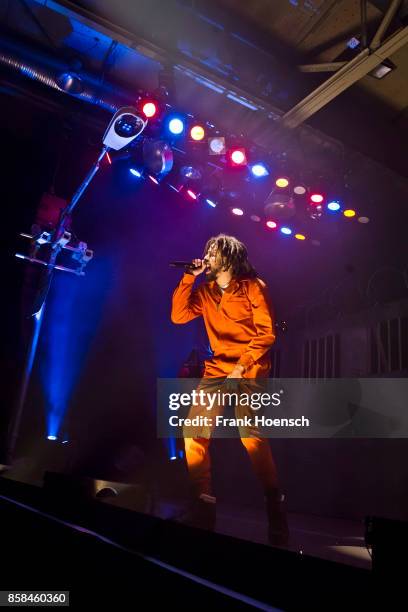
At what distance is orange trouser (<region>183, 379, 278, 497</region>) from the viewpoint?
8.57ft

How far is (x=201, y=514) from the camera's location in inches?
94.4

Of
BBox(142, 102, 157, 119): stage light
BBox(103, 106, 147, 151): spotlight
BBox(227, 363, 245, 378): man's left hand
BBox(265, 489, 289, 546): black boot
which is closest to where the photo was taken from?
BBox(265, 489, 289, 546): black boot

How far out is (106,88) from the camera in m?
4.98

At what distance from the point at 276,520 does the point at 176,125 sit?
4059mm

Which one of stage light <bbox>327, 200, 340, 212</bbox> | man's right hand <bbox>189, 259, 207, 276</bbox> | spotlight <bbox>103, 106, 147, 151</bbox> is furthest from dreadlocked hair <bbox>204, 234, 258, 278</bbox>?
stage light <bbox>327, 200, 340, 212</bbox>

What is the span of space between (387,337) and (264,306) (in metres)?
2.85

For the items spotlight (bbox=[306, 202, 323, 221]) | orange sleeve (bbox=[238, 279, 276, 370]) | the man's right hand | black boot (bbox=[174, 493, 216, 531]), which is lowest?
black boot (bbox=[174, 493, 216, 531])

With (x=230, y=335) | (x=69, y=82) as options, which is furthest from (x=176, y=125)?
(x=230, y=335)

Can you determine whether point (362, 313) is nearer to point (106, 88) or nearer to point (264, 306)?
point (264, 306)

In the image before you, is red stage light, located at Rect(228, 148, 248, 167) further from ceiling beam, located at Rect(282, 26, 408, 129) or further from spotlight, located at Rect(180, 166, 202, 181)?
ceiling beam, located at Rect(282, 26, 408, 129)

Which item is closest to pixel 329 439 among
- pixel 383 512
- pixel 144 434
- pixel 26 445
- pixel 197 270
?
pixel 383 512

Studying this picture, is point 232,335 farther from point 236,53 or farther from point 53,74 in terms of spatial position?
point 53,74

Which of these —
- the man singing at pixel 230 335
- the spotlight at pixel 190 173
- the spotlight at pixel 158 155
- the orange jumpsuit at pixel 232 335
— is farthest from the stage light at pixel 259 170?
the orange jumpsuit at pixel 232 335

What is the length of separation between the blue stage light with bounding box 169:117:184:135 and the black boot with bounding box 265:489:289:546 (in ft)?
12.6
